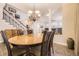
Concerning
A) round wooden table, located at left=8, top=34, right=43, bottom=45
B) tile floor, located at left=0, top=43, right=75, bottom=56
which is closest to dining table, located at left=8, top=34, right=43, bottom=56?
round wooden table, located at left=8, top=34, right=43, bottom=45

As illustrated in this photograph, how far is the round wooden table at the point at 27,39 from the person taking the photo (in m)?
1.74

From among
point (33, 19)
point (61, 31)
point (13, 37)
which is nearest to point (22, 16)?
point (33, 19)

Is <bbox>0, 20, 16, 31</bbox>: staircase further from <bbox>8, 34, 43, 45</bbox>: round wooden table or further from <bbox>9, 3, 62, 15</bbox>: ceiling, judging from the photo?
<bbox>9, 3, 62, 15</bbox>: ceiling

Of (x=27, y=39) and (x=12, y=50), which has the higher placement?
(x=27, y=39)

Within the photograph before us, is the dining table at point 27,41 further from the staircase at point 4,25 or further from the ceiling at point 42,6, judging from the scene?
the ceiling at point 42,6

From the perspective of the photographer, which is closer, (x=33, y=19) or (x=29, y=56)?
(x=33, y=19)

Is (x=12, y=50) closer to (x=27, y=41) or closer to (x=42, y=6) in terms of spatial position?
(x=27, y=41)

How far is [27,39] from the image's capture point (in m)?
1.80

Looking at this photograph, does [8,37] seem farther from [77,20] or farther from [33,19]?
[77,20]

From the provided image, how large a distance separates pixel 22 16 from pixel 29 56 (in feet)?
2.07

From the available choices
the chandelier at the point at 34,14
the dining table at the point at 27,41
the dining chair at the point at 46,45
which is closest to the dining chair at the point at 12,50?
the dining table at the point at 27,41

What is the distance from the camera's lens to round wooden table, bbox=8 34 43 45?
1.74 meters

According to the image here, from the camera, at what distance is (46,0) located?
1.78 m

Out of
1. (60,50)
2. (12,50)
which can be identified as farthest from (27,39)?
(60,50)
